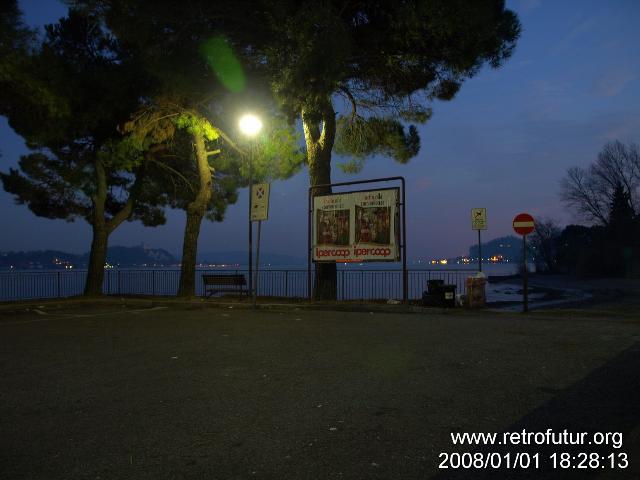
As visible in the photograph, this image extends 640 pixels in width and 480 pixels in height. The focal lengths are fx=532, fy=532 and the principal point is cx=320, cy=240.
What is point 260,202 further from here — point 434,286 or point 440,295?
point 440,295

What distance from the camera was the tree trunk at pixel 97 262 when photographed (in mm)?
22547

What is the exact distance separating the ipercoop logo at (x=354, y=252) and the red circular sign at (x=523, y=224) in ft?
11.9

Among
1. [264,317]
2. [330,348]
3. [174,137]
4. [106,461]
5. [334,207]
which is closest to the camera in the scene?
[106,461]

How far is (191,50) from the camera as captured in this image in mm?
17281

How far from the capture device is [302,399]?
204 inches

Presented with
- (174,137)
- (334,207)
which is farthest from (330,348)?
(174,137)

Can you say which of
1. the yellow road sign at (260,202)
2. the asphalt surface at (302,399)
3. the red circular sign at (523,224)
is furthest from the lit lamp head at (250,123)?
the asphalt surface at (302,399)

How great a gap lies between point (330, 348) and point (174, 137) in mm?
17760

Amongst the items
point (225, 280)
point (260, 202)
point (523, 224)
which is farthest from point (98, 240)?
point (523, 224)

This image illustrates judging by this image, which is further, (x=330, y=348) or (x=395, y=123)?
(x=395, y=123)

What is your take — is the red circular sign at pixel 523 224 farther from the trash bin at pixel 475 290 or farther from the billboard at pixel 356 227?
the billboard at pixel 356 227

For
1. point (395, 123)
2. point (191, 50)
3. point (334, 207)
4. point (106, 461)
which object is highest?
point (191, 50)

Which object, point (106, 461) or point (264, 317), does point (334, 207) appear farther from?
point (106, 461)

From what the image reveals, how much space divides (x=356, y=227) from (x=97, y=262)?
12552mm
